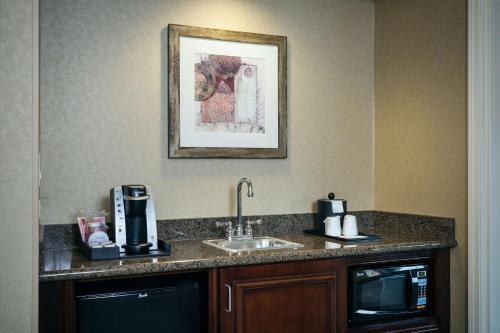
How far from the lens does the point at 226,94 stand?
9.49ft

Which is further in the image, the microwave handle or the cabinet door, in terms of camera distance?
the microwave handle

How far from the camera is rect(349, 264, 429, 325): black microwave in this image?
2.56 metres

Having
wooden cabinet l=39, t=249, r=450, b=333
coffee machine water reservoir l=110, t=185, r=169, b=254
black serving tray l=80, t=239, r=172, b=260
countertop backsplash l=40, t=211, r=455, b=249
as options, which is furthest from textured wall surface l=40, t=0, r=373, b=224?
wooden cabinet l=39, t=249, r=450, b=333

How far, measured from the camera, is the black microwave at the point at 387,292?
256 cm

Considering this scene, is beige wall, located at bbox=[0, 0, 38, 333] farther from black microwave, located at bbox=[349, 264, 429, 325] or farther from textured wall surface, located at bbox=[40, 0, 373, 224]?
black microwave, located at bbox=[349, 264, 429, 325]

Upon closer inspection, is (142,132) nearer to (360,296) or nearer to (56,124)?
(56,124)

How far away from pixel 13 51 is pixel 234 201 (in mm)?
1470

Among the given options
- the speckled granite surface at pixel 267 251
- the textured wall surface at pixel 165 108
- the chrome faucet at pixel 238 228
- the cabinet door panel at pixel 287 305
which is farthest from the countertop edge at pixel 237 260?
the textured wall surface at pixel 165 108

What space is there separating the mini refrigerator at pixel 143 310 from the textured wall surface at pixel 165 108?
2.22ft

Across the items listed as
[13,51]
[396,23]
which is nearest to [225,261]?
[13,51]

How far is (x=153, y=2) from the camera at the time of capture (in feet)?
9.06

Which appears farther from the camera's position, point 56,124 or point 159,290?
point 56,124

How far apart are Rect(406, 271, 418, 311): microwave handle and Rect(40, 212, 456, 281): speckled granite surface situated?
0.16m

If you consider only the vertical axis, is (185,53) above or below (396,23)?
below
